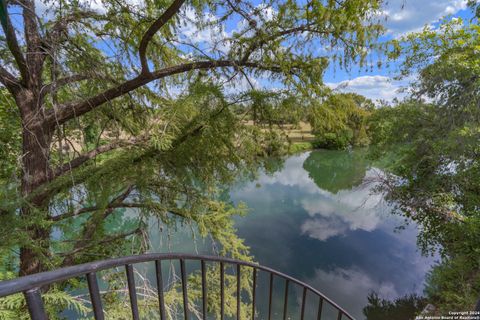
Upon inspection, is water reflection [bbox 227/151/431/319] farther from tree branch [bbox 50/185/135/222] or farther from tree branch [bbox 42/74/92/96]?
tree branch [bbox 42/74/92/96]

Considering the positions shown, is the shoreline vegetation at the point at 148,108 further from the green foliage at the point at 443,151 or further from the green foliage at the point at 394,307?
the green foliage at the point at 394,307

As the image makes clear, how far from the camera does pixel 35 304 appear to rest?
54cm

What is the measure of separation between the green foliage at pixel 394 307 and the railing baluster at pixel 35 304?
7.65 meters

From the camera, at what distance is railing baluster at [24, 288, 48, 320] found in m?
0.52

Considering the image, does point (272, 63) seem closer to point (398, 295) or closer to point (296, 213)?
point (398, 295)

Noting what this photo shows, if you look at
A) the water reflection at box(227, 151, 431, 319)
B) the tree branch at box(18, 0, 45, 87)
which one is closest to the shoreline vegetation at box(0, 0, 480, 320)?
the tree branch at box(18, 0, 45, 87)

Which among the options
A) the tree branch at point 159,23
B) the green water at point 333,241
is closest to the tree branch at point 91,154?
the tree branch at point 159,23

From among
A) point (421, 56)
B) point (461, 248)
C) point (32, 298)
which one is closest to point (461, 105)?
point (421, 56)

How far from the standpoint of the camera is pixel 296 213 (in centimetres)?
1170

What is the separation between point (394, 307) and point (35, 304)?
8.29 metres

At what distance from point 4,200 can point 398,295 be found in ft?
28.7

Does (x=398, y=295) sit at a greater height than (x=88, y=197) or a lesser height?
lesser

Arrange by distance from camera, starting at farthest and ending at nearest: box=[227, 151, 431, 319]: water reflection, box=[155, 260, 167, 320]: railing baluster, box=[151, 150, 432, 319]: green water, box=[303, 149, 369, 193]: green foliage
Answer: box=[303, 149, 369, 193]: green foliage
box=[227, 151, 431, 319]: water reflection
box=[151, 150, 432, 319]: green water
box=[155, 260, 167, 320]: railing baluster

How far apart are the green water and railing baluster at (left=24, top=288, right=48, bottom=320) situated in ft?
13.4
